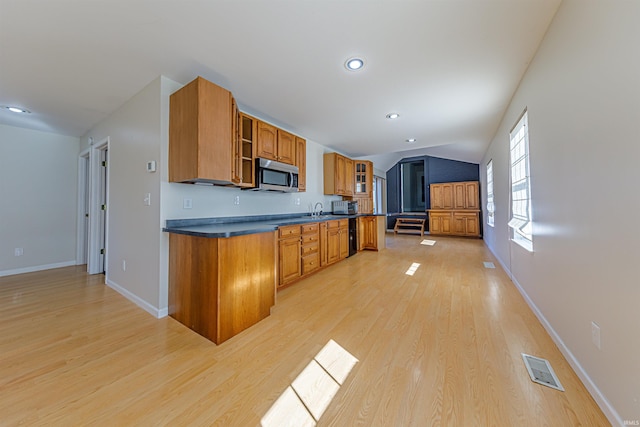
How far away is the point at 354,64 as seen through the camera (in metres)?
2.15

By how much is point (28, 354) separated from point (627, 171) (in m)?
3.92

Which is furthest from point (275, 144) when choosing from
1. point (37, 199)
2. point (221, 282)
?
point (37, 199)

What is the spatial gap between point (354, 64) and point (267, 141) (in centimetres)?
152

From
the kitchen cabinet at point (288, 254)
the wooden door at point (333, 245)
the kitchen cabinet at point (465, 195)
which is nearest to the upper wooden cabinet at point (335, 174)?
the wooden door at point (333, 245)

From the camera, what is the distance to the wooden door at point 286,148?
3369 millimetres

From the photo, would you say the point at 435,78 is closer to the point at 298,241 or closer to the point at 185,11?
the point at 185,11

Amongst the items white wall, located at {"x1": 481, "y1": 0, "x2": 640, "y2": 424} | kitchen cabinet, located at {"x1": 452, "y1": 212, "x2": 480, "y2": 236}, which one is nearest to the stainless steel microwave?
white wall, located at {"x1": 481, "y1": 0, "x2": 640, "y2": 424}

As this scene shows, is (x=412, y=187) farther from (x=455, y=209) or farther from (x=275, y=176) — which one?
(x=275, y=176)

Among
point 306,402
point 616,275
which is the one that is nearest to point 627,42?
point 616,275

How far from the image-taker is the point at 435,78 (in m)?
2.41

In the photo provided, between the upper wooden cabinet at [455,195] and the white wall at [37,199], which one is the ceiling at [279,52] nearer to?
the white wall at [37,199]

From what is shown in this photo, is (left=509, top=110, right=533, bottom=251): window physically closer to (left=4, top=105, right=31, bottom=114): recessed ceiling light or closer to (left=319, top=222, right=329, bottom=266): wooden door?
(left=319, top=222, right=329, bottom=266): wooden door

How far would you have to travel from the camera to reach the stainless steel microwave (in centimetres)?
294

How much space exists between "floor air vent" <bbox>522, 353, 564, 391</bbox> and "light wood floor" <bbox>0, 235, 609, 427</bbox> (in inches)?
1.7
